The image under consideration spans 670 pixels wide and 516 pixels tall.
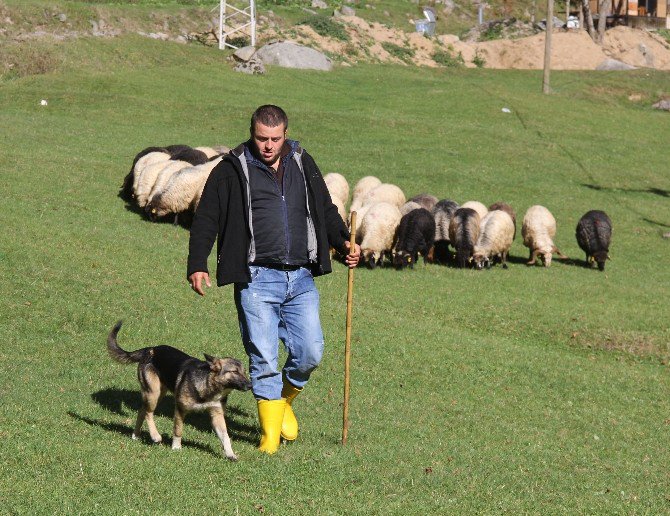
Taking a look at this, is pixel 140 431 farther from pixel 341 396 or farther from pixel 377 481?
pixel 341 396

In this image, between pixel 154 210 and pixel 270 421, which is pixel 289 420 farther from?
pixel 154 210

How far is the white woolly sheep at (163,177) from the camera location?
22000 mm

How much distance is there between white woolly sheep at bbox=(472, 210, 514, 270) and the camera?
22.1 meters

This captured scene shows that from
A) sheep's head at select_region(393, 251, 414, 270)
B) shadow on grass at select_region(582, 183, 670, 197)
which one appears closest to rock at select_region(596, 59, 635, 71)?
shadow on grass at select_region(582, 183, 670, 197)

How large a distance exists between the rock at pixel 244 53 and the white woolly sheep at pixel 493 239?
25.8m

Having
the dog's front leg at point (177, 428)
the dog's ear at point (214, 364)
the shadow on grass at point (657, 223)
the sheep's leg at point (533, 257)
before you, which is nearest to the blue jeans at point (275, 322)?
the dog's ear at point (214, 364)

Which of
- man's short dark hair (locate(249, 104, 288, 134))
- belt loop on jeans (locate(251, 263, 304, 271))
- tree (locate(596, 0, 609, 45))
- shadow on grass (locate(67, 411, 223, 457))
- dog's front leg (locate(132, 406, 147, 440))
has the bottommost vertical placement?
shadow on grass (locate(67, 411, 223, 457))

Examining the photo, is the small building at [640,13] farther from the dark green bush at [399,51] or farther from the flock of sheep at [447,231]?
the flock of sheep at [447,231]

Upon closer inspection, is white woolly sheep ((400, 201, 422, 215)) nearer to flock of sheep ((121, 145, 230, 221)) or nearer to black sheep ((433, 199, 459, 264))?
black sheep ((433, 199, 459, 264))

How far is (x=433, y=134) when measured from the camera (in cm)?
3691

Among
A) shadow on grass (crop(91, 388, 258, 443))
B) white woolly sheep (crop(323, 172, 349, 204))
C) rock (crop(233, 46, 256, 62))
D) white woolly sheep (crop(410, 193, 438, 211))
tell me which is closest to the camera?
shadow on grass (crop(91, 388, 258, 443))

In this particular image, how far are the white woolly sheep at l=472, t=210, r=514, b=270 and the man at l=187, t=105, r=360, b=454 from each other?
1405cm

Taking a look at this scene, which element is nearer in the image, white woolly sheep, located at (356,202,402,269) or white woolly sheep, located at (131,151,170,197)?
white woolly sheep, located at (356,202,402,269)

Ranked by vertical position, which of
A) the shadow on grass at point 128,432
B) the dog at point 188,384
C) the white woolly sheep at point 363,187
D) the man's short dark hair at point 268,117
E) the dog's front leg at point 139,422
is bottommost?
the shadow on grass at point 128,432
